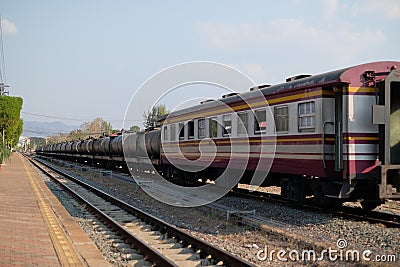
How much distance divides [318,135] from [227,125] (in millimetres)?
4833

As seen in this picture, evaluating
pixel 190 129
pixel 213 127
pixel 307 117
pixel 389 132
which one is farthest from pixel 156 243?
pixel 190 129

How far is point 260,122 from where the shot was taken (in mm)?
14469

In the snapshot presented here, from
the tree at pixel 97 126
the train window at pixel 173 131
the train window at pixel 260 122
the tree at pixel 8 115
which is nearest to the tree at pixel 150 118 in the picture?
the train window at pixel 173 131

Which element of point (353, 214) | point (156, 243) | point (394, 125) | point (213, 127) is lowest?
point (156, 243)

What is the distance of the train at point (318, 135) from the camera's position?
444 inches

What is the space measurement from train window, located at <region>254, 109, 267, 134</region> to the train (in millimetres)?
30

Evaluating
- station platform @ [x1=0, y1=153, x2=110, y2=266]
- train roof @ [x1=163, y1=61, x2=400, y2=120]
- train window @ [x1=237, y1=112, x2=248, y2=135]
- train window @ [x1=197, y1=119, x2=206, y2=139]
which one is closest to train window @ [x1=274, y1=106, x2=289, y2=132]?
train roof @ [x1=163, y1=61, x2=400, y2=120]

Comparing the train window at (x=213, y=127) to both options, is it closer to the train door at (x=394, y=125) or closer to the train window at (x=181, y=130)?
the train window at (x=181, y=130)

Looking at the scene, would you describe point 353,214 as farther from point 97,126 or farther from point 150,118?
point 97,126

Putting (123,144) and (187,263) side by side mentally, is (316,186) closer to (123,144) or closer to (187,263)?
(187,263)

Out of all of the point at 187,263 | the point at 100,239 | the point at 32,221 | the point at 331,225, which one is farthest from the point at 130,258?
the point at 331,225

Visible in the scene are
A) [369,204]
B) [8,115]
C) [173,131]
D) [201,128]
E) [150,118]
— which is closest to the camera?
[369,204]

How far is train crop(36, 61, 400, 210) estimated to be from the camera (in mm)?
11281

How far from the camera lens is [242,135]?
15.5 metres
